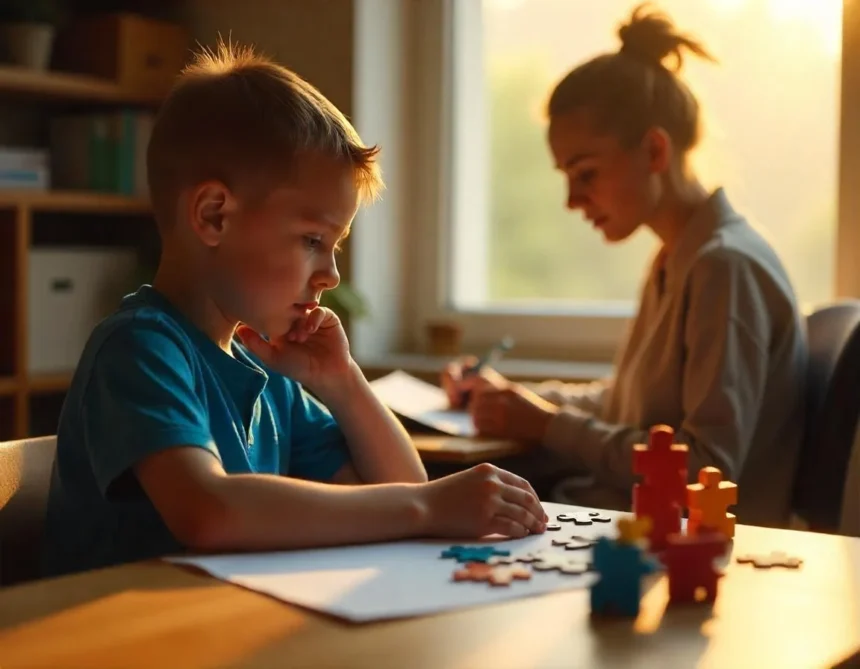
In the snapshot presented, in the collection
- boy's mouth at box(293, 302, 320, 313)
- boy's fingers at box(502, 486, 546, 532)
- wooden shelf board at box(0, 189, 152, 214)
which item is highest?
wooden shelf board at box(0, 189, 152, 214)

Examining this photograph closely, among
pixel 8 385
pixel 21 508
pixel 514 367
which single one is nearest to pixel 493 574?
pixel 21 508

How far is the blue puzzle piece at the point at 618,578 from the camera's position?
2.84ft

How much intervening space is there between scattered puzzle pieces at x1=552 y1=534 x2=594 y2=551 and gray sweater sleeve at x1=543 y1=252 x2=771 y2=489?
2.70 ft

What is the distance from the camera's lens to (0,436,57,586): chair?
4.25 ft

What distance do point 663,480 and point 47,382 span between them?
87.5 inches

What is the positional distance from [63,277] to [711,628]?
2.53 metres

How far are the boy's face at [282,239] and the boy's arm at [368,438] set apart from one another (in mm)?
192

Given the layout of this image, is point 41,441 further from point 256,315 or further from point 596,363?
point 596,363

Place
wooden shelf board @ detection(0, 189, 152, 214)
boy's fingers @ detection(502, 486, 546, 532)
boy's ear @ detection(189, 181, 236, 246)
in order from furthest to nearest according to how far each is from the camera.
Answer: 1. wooden shelf board @ detection(0, 189, 152, 214)
2. boy's ear @ detection(189, 181, 236, 246)
3. boy's fingers @ detection(502, 486, 546, 532)

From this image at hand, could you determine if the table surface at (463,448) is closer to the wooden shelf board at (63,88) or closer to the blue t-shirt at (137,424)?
the blue t-shirt at (137,424)

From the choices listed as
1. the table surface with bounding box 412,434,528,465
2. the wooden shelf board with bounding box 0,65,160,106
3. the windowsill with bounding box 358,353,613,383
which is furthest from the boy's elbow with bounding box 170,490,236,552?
the wooden shelf board with bounding box 0,65,160,106

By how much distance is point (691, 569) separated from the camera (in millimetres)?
903

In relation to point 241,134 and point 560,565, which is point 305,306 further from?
point 560,565

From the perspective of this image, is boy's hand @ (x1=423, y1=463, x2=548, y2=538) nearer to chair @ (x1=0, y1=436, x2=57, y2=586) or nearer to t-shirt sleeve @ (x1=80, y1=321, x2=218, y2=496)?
t-shirt sleeve @ (x1=80, y1=321, x2=218, y2=496)
